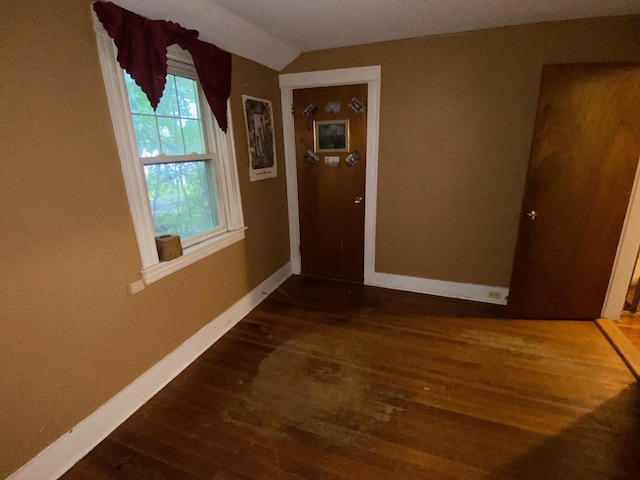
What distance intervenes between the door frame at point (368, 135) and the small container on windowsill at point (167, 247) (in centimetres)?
163

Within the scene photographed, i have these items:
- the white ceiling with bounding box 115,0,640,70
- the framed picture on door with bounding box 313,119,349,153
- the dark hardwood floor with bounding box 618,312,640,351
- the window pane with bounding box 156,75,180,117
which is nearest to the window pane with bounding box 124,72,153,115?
the window pane with bounding box 156,75,180,117

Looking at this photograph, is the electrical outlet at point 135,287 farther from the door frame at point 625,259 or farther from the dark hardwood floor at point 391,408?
the door frame at point 625,259

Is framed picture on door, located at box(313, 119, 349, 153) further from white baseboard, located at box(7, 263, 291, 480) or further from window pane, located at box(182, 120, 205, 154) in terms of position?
white baseboard, located at box(7, 263, 291, 480)

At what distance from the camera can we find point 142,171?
1839 millimetres

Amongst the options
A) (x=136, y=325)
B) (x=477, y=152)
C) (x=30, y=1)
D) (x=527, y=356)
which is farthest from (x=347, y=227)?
(x=30, y=1)

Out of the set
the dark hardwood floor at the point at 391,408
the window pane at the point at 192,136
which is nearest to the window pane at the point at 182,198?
the window pane at the point at 192,136

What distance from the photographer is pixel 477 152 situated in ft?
9.03

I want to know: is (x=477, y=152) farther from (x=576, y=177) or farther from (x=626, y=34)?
(x=626, y=34)

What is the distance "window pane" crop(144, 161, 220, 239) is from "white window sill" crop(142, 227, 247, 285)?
0.42 feet

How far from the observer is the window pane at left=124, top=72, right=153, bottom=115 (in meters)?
1.81

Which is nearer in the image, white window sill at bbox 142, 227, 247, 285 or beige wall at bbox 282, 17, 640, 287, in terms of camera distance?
white window sill at bbox 142, 227, 247, 285

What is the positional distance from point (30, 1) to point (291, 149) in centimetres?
221

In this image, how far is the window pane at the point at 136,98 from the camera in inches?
71.4

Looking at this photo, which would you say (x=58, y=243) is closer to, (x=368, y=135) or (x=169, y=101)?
(x=169, y=101)
